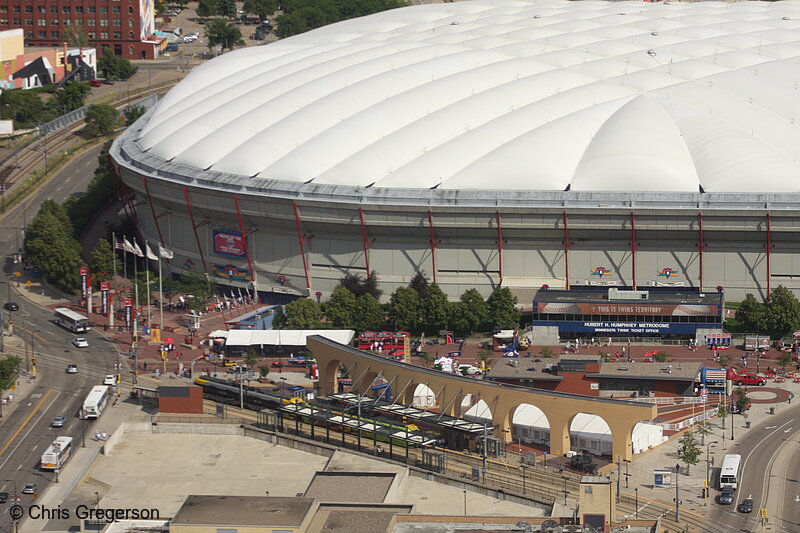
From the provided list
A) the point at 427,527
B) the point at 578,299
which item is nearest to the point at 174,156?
the point at 578,299

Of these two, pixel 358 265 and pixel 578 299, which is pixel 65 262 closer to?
pixel 358 265

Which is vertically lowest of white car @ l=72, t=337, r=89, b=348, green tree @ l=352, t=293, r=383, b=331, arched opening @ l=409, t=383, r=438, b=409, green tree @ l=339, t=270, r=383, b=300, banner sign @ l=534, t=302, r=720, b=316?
white car @ l=72, t=337, r=89, b=348

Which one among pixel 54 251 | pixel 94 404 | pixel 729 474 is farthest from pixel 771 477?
pixel 54 251

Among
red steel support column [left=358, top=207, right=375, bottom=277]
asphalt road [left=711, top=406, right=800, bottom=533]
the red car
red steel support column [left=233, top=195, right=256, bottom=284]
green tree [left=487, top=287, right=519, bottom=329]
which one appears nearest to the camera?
asphalt road [left=711, top=406, right=800, bottom=533]

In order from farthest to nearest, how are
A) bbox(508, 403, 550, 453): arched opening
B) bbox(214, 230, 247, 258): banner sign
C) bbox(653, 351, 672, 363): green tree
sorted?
bbox(214, 230, 247, 258): banner sign → bbox(653, 351, 672, 363): green tree → bbox(508, 403, 550, 453): arched opening

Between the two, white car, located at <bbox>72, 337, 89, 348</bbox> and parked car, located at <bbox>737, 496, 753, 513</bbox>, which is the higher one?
white car, located at <bbox>72, 337, 89, 348</bbox>

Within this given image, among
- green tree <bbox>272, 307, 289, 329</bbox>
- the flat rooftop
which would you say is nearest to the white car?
green tree <bbox>272, 307, 289, 329</bbox>

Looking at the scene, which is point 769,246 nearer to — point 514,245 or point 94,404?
point 514,245

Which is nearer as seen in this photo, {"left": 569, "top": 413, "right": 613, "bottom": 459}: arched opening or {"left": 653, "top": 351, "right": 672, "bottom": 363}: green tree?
{"left": 569, "top": 413, "right": 613, "bottom": 459}: arched opening

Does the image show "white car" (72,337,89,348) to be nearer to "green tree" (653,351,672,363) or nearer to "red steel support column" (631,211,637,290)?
"red steel support column" (631,211,637,290)
